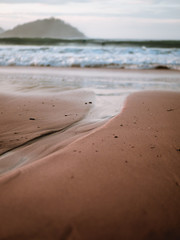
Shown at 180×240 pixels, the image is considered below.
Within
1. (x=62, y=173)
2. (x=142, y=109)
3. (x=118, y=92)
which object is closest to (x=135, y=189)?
(x=62, y=173)

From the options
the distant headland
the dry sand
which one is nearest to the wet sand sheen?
the dry sand

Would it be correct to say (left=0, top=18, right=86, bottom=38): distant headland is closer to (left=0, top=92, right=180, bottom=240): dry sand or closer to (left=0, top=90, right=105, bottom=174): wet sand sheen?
(left=0, top=90, right=105, bottom=174): wet sand sheen

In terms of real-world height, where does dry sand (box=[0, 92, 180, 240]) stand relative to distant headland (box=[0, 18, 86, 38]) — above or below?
below

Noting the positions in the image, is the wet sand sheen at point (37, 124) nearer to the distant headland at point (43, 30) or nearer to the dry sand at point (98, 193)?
the dry sand at point (98, 193)

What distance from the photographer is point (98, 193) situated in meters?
1.37

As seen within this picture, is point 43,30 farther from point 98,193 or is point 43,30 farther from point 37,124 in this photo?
point 98,193

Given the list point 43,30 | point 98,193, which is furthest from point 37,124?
point 43,30

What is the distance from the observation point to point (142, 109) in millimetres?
3418

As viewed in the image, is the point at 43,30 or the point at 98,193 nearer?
the point at 98,193

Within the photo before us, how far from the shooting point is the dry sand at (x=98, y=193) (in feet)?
Answer: 3.74


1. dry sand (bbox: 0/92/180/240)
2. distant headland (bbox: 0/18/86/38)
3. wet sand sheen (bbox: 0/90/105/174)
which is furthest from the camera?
distant headland (bbox: 0/18/86/38)

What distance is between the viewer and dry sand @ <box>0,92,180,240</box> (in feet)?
3.74

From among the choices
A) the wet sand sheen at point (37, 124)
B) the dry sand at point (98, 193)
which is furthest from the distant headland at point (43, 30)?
the dry sand at point (98, 193)

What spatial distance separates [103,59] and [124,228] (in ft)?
34.4
